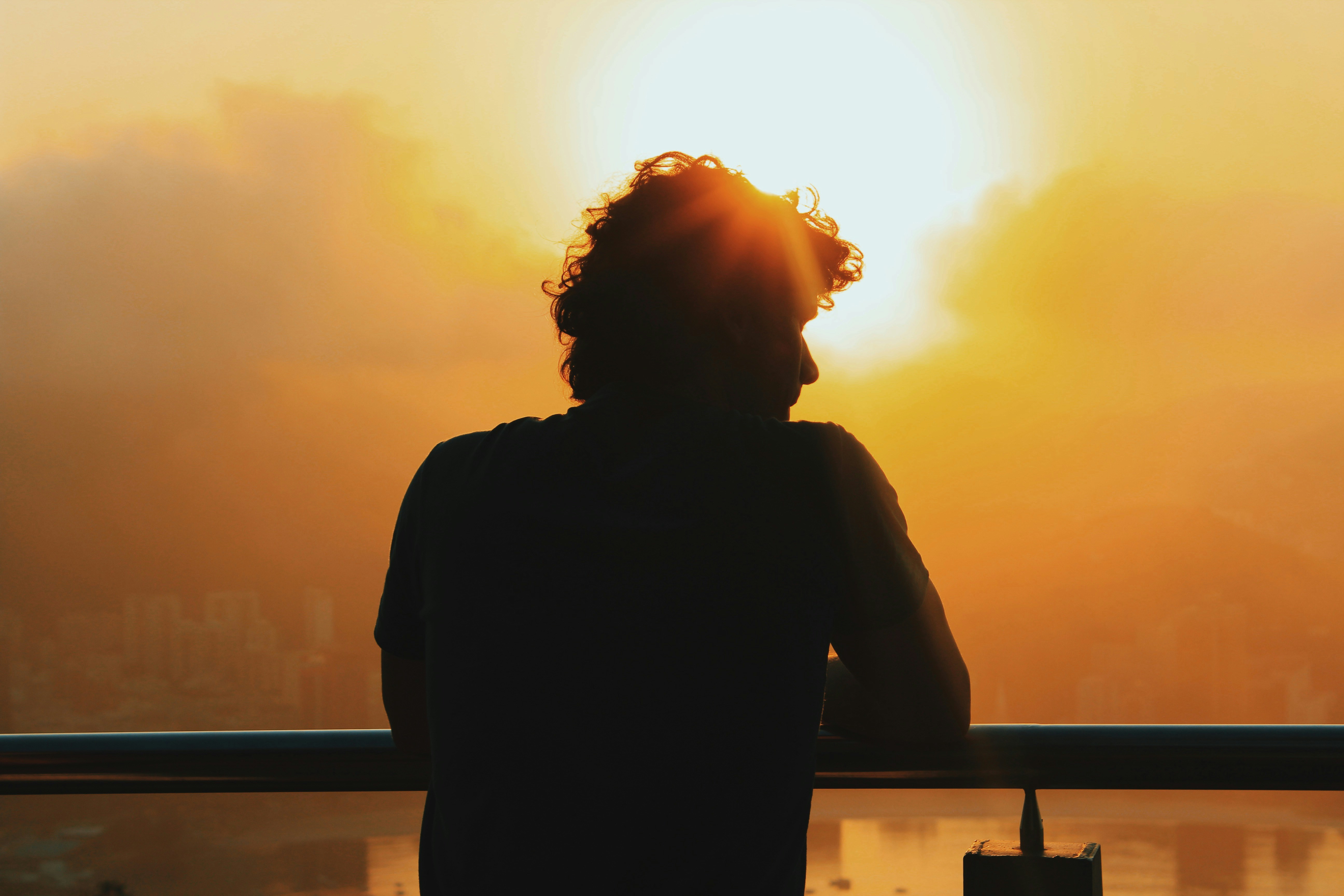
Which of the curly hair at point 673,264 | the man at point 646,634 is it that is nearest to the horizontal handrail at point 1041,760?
the man at point 646,634

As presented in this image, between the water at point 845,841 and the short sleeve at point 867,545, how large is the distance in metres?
0.21

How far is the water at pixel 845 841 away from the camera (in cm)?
103

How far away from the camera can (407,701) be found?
1049mm

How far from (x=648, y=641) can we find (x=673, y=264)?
0.45 meters

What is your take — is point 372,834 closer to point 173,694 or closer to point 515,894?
point 515,894

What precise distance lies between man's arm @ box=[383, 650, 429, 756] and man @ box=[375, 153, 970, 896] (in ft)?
0.45

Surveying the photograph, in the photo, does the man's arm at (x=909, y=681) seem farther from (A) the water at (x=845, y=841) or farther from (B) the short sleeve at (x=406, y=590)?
(B) the short sleeve at (x=406, y=590)

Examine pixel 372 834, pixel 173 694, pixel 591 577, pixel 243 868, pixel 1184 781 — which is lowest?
pixel 173 694

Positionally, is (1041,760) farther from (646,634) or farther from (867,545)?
(646,634)

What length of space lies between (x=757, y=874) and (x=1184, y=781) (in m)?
0.61

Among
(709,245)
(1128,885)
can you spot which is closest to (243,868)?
(709,245)

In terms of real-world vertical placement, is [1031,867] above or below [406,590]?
below

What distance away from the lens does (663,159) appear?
1167 millimetres

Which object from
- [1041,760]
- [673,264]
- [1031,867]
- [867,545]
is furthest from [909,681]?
[673,264]
